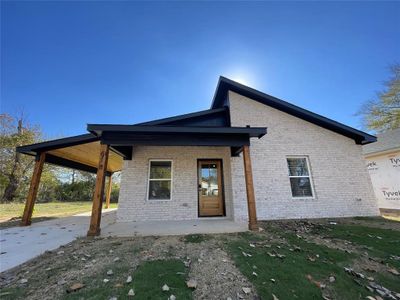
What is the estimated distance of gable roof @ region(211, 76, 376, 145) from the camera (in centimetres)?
732

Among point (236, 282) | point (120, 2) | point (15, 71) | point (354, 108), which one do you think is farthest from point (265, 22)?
point (354, 108)

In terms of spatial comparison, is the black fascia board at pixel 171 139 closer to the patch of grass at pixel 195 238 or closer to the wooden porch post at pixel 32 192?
the patch of grass at pixel 195 238

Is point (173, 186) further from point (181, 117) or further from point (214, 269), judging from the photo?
point (214, 269)

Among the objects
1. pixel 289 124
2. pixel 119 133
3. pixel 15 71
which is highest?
pixel 15 71

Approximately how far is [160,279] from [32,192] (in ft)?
22.4

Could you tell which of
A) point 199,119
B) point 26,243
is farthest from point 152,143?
point 26,243

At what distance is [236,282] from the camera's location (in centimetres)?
242

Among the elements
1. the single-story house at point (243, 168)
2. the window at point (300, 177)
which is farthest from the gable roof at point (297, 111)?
the window at point (300, 177)

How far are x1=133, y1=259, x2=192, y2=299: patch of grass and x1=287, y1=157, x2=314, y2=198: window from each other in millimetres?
5654

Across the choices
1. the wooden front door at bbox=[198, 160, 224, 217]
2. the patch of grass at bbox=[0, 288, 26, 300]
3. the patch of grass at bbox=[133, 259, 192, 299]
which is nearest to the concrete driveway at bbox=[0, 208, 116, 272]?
the patch of grass at bbox=[0, 288, 26, 300]

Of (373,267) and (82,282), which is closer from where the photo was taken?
(82,282)

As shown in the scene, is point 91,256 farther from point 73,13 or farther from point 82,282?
point 73,13

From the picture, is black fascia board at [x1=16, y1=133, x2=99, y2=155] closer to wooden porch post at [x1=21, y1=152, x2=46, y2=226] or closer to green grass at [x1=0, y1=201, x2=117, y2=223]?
wooden porch post at [x1=21, y1=152, x2=46, y2=226]

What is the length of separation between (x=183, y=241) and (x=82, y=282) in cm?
211
